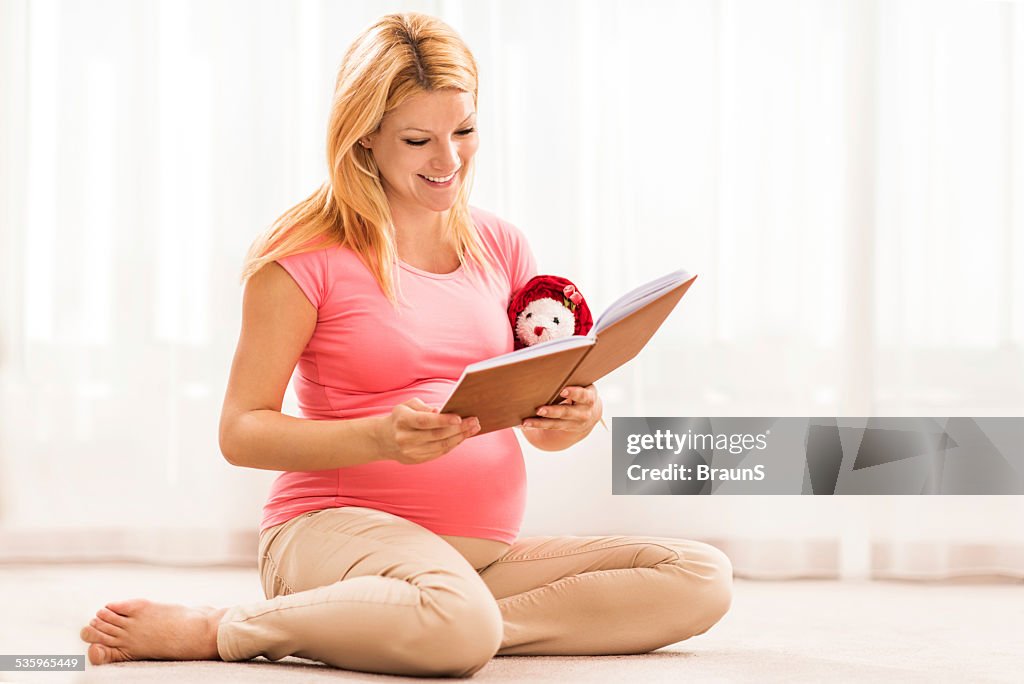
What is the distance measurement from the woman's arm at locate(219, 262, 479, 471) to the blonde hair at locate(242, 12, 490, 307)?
0.17ft

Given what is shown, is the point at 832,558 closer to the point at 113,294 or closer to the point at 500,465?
the point at 500,465

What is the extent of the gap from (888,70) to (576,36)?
2.39 feet

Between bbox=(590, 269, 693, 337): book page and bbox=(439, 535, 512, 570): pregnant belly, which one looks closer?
bbox=(590, 269, 693, 337): book page

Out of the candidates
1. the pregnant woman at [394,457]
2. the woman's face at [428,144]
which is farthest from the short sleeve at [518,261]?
the woman's face at [428,144]

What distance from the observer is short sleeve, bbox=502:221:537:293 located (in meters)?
1.74

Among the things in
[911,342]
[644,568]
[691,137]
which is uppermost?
[691,137]

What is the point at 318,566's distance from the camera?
144 cm

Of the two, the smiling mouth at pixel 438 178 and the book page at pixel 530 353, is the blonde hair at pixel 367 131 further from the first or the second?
the book page at pixel 530 353

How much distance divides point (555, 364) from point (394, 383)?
1.13ft

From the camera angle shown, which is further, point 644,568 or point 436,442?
point 644,568

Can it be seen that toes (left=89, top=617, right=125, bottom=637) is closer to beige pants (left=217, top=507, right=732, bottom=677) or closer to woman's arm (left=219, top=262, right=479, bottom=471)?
beige pants (left=217, top=507, right=732, bottom=677)

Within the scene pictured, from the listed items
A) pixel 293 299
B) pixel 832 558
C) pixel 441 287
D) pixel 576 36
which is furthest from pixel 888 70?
pixel 293 299

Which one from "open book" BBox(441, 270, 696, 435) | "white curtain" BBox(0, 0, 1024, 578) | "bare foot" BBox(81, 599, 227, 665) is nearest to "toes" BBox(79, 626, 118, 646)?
"bare foot" BBox(81, 599, 227, 665)

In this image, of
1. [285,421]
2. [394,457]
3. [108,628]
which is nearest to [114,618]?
A: [108,628]
